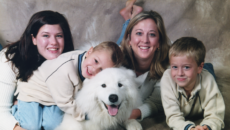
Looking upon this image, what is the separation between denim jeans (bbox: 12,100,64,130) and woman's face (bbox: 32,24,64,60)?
0.29 metres

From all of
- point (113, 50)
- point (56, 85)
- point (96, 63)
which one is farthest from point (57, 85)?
point (113, 50)

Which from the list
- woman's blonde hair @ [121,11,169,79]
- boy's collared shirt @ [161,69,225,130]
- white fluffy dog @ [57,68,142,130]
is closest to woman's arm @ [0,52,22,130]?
white fluffy dog @ [57,68,142,130]

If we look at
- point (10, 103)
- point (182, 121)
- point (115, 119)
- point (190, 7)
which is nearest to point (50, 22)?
point (10, 103)

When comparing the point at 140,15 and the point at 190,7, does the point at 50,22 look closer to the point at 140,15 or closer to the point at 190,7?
the point at 140,15

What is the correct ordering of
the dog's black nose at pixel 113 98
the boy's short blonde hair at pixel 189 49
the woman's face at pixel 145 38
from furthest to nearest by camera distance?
the woman's face at pixel 145 38
the boy's short blonde hair at pixel 189 49
the dog's black nose at pixel 113 98

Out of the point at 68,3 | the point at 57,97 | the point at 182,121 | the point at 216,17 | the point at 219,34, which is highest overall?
the point at 68,3

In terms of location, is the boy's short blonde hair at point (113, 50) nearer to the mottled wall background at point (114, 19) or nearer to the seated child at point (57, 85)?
the seated child at point (57, 85)

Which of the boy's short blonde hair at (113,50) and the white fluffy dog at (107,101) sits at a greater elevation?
the boy's short blonde hair at (113,50)

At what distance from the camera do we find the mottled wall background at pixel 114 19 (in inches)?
49.6

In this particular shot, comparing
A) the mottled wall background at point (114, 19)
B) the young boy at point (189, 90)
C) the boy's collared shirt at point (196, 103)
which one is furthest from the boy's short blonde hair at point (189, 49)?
the mottled wall background at point (114, 19)

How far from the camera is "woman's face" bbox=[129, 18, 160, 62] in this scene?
124cm

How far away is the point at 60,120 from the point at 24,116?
0.20 metres

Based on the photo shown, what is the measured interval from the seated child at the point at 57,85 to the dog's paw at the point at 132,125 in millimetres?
263

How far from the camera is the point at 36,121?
1.08m
